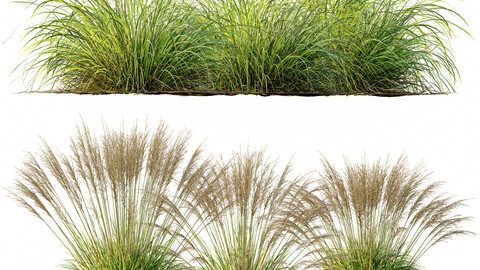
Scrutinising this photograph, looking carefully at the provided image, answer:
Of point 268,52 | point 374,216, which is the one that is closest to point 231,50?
point 268,52

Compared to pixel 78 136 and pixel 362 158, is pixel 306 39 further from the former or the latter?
pixel 78 136

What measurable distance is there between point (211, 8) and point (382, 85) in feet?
5.16

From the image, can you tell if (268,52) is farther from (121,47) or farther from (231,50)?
(121,47)

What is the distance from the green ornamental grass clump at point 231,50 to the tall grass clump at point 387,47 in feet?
0.03

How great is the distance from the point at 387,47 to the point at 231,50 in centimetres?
134

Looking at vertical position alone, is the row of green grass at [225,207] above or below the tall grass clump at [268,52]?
below

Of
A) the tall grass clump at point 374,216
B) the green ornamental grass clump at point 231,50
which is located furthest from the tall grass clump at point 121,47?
the tall grass clump at point 374,216

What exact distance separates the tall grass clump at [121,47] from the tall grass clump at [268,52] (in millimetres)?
206

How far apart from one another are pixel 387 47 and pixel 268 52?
3.55 ft

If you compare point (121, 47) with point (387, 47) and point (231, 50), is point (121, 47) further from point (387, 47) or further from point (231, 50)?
point (387, 47)

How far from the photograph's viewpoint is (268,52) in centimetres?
411

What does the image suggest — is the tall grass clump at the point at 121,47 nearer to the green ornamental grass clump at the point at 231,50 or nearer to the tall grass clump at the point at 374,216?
the green ornamental grass clump at the point at 231,50

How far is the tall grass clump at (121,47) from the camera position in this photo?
12.9 ft

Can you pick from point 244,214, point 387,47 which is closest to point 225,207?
point 244,214
